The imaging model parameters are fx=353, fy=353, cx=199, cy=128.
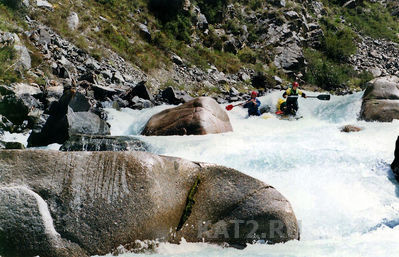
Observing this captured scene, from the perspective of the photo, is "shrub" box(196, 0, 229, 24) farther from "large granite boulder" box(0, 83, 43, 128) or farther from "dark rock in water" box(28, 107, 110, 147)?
"dark rock in water" box(28, 107, 110, 147)

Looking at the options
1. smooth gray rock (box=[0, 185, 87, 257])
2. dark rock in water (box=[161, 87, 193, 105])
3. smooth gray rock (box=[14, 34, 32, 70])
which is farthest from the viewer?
dark rock in water (box=[161, 87, 193, 105])

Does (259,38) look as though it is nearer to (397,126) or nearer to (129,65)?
(129,65)

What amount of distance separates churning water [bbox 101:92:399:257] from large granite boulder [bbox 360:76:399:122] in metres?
1.73

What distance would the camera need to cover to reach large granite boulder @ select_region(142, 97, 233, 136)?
368 inches

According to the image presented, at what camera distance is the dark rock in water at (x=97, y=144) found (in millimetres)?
7336

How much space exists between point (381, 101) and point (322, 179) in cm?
770

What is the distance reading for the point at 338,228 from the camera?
191 inches

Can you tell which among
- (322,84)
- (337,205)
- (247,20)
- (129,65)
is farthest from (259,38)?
(337,205)

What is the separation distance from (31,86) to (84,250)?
8.55 metres

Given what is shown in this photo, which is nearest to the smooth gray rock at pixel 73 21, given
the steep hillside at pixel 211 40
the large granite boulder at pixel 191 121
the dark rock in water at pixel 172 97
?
the steep hillside at pixel 211 40

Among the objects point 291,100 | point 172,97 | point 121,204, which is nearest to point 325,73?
point 291,100

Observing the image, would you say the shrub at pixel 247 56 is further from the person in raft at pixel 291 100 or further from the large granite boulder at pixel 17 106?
the large granite boulder at pixel 17 106

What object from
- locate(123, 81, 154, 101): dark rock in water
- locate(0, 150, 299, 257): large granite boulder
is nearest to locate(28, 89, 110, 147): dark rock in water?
locate(123, 81, 154, 101): dark rock in water

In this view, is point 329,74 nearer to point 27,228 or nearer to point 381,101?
point 381,101
